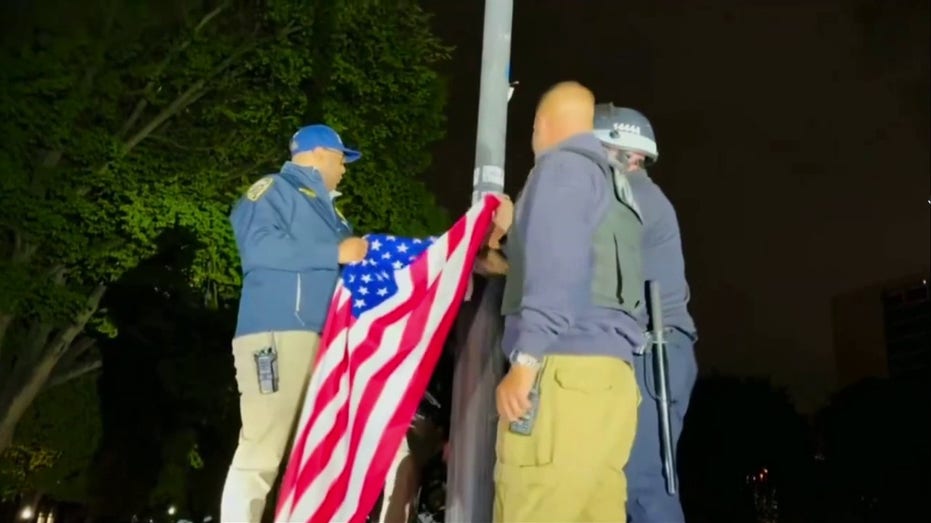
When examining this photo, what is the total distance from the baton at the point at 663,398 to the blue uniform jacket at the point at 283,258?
1.55 metres

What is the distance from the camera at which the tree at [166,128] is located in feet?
45.2

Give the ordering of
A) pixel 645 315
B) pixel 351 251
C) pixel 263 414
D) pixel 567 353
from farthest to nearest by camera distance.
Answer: pixel 351 251
pixel 263 414
pixel 645 315
pixel 567 353

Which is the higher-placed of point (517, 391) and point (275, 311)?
point (275, 311)

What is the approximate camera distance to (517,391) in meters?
3.71

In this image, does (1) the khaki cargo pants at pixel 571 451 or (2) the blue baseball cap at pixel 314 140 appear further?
(2) the blue baseball cap at pixel 314 140

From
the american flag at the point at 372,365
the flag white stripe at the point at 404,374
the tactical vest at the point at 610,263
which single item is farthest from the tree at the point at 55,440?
the tactical vest at the point at 610,263

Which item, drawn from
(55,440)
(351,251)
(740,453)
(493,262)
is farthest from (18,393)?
(740,453)

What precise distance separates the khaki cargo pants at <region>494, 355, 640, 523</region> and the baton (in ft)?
2.34

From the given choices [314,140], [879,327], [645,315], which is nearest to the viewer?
[645,315]

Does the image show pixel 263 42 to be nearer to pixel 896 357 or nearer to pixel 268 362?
pixel 268 362

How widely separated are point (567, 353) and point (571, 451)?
36cm

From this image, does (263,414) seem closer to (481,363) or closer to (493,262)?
(481,363)

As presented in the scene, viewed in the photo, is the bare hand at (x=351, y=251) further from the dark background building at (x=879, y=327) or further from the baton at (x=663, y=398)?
the dark background building at (x=879, y=327)

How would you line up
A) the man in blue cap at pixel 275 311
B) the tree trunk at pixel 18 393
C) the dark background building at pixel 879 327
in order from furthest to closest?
the dark background building at pixel 879 327, the tree trunk at pixel 18 393, the man in blue cap at pixel 275 311
